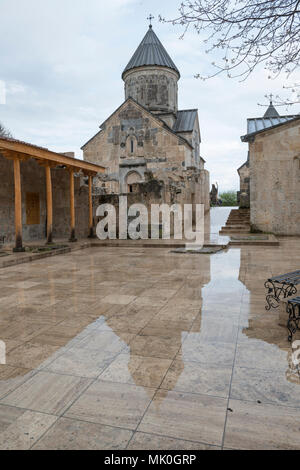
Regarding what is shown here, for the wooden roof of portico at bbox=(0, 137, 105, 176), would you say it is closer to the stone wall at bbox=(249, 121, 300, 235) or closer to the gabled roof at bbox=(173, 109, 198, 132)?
the stone wall at bbox=(249, 121, 300, 235)

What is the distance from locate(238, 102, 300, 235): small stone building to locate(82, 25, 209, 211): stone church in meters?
4.96

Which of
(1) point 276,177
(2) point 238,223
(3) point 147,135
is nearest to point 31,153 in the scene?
(1) point 276,177

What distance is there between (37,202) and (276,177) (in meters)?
9.34

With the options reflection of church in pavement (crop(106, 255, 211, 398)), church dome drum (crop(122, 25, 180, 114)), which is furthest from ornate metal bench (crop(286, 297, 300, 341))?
church dome drum (crop(122, 25, 180, 114))

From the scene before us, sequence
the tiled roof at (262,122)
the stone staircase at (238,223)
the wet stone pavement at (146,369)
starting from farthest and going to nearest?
Result: the tiled roof at (262,122) < the stone staircase at (238,223) < the wet stone pavement at (146,369)

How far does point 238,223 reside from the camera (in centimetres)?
1634

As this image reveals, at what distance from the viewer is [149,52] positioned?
2716 centimetres

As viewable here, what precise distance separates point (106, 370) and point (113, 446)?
2.99 ft

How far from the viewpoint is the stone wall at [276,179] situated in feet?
43.9

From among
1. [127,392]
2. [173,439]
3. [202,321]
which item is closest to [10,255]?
[202,321]

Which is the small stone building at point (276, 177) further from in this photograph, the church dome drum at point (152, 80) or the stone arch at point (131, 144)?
the church dome drum at point (152, 80)

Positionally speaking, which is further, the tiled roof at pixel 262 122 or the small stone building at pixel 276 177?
the tiled roof at pixel 262 122

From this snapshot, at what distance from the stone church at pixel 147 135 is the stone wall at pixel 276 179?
4.97 m

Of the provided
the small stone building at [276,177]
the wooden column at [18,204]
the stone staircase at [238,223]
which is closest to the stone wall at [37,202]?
the wooden column at [18,204]
